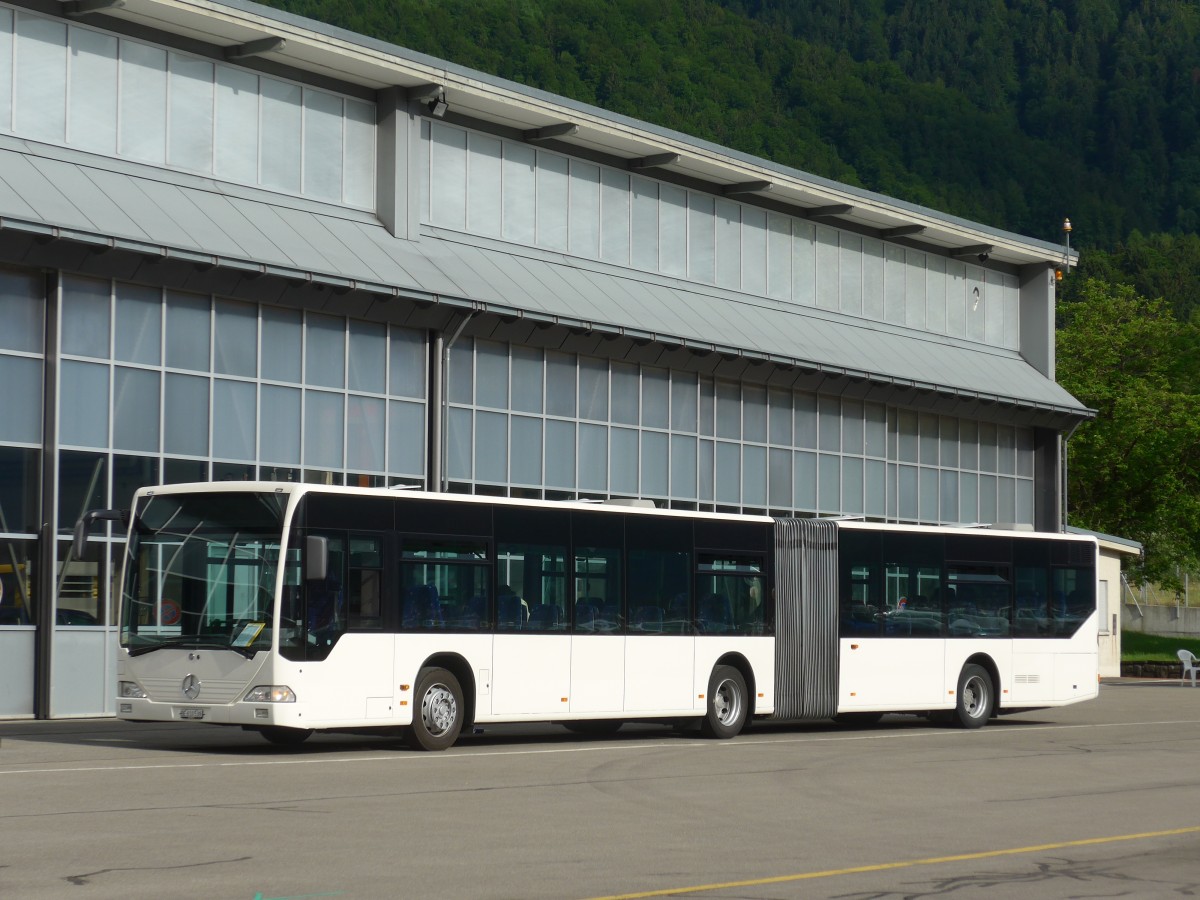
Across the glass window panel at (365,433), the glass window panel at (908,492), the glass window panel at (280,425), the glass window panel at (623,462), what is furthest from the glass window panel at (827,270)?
the glass window panel at (280,425)

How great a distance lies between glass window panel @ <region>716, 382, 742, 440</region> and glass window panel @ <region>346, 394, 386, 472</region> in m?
9.33

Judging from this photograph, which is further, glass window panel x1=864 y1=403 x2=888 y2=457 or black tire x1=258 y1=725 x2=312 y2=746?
glass window panel x1=864 y1=403 x2=888 y2=457

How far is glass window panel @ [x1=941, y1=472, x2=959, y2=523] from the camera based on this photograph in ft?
147

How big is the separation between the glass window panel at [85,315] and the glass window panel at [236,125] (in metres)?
3.72

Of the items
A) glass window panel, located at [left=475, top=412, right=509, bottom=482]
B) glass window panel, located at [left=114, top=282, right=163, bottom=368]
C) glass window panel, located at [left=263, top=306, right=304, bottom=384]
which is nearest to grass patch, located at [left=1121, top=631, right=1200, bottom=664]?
glass window panel, located at [left=475, top=412, right=509, bottom=482]

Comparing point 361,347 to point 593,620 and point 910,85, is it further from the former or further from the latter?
point 910,85

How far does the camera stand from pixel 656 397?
36.9m

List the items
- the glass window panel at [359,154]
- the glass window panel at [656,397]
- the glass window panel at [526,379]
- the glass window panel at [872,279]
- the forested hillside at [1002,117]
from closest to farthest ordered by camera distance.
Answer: the glass window panel at [359,154]
the glass window panel at [526,379]
the glass window panel at [656,397]
the glass window panel at [872,279]
the forested hillside at [1002,117]

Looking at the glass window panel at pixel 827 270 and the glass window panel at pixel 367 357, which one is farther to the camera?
the glass window panel at pixel 827 270

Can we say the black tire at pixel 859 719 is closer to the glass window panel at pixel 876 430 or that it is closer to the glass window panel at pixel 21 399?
the glass window panel at pixel 21 399

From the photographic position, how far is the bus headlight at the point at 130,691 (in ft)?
61.1

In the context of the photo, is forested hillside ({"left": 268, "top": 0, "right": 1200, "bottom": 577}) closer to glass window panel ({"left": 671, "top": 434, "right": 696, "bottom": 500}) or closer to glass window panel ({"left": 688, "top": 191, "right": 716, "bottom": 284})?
glass window panel ({"left": 688, "top": 191, "right": 716, "bottom": 284})

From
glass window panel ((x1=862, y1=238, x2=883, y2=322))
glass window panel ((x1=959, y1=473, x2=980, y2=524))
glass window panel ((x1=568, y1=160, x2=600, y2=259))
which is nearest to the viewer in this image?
glass window panel ((x1=568, y1=160, x2=600, y2=259))

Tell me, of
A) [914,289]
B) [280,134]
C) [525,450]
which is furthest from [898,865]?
[914,289]
